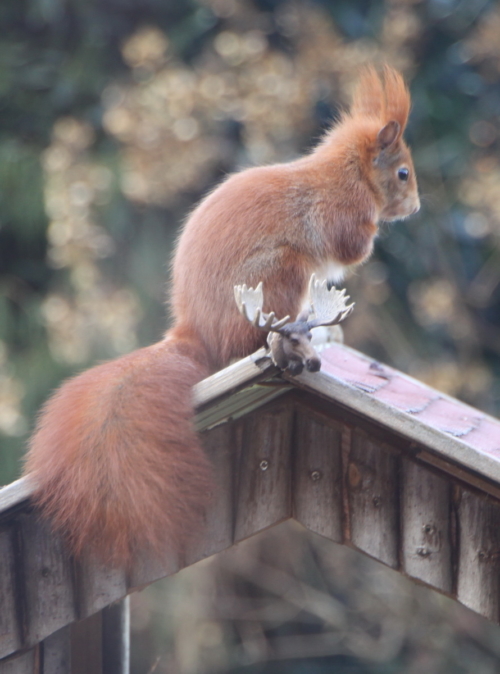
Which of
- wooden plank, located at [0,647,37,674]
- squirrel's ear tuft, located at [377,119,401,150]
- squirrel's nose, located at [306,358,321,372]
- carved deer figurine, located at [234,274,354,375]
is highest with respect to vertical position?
squirrel's ear tuft, located at [377,119,401,150]

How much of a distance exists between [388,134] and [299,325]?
2.49 ft

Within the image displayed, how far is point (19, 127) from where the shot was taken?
3.67 m

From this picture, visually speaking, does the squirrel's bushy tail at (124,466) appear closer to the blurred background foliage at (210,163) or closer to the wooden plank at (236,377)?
the wooden plank at (236,377)

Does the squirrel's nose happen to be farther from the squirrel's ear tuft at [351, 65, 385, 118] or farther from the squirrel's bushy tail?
the squirrel's ear tuft at [351, 65, 385, 118]

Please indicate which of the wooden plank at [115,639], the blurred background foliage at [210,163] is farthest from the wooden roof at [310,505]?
the blurred background foliage at [210,163]

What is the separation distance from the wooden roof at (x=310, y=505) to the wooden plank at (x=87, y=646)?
0.56 ft

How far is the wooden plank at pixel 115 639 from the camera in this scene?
56.5 inches

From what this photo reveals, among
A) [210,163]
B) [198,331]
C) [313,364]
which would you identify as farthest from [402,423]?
[210,163]

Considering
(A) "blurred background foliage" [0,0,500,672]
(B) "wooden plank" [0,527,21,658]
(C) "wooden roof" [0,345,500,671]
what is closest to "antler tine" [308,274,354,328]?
(C) "wooden roof" [0,345,500,671]

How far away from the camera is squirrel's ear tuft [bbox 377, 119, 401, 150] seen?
1637 millimetres

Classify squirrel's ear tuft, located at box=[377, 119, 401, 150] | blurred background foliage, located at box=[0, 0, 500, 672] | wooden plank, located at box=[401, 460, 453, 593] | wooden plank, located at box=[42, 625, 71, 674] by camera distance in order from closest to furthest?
1. wooden plank, located at box=[401, 460, 453, 593]
2. wooden plank, located at box=[42, 625, 71, 674]
3. squirrel's ear tuft, located at box=[377, 119, 401, 150]
4. blurred background foliage, located at box=[0, 0, 500, 672]

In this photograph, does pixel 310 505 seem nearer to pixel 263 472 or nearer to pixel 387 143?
pixel 263 472

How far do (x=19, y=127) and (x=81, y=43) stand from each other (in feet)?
1.46

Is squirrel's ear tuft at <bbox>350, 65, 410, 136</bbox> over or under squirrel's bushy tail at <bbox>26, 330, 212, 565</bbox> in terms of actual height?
over
